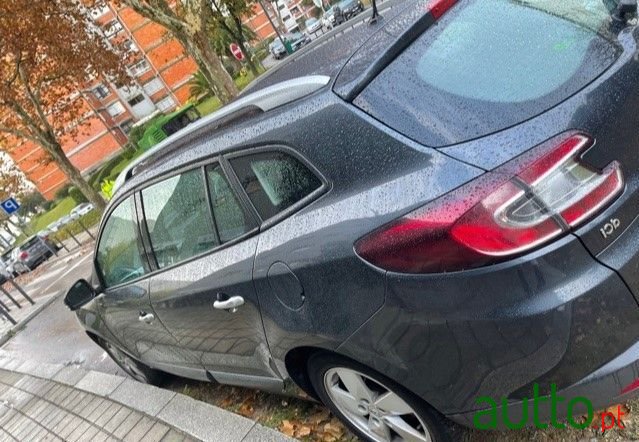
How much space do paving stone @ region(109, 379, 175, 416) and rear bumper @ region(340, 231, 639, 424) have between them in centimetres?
265

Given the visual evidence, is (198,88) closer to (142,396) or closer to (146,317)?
(142,396)

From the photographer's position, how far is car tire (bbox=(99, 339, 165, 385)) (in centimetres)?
418

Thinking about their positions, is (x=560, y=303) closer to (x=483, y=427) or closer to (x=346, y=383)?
(x=483, y=427)

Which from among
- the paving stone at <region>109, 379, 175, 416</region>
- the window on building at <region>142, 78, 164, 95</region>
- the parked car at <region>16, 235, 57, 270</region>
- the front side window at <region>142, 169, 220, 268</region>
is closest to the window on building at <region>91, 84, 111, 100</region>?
the window on building at <region>142, 78, 164, 95</region>

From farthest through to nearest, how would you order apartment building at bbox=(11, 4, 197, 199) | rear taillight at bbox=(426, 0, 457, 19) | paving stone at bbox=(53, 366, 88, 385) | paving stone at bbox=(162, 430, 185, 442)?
1. apartment building at bbox=(11, 4, 197, 199)
2. paving stone at bbox=(53, 366, 88, 385)
3. paving stone at bbox=(162, 430, 185, 442)
4. rear taillight at bbox=(426, 0, 457, 19)

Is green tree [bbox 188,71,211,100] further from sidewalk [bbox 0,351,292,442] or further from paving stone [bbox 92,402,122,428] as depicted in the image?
paving stone [bbox 92,402,122,428]

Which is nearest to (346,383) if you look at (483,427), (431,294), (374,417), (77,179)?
(374,417)

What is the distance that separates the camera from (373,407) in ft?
7.00

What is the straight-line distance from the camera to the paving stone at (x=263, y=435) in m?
2.68

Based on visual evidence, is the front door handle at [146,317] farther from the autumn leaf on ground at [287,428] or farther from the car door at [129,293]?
the autumn leaf on ground at [287,428]

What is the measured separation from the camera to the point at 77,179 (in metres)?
17.4

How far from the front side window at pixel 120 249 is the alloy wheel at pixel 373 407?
5.27ft

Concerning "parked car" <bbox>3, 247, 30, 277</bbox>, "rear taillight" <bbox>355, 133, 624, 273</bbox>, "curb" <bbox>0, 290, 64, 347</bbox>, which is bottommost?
"parked car" <bbox>3, 247, 30, 277</bbox>

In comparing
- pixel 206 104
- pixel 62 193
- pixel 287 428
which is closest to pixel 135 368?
pixel 287 428
